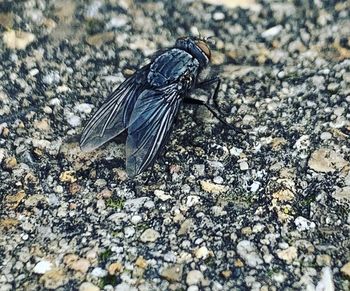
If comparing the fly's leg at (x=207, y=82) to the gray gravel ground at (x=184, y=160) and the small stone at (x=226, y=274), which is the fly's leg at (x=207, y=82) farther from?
the small stone at (x=226, y=274)

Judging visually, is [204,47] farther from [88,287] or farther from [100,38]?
[88,287]

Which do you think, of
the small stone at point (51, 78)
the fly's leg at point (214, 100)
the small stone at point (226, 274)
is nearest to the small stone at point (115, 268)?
the small stone at point (226, 274)

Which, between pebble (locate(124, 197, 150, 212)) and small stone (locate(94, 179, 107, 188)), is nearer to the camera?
pebble (locate(124, 197, 150, 212))

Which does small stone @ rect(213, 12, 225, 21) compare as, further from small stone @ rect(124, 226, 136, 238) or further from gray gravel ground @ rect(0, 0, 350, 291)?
small stone @ rect(124, 226, 136, 238)

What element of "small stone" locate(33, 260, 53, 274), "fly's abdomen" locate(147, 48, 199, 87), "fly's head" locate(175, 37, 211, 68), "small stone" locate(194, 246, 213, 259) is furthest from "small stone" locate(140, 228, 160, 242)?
"fly's head" locate(175, 37, 211, 68)

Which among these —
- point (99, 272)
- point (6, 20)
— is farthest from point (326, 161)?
point (6, 20)

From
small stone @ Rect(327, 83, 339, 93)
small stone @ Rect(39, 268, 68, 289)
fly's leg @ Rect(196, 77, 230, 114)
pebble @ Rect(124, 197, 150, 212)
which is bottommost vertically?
small stone @ Rect(39, 268, 68, 289)
